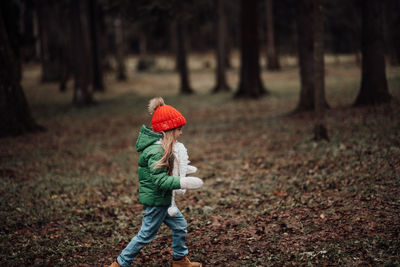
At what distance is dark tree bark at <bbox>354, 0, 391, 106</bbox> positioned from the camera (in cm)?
1097

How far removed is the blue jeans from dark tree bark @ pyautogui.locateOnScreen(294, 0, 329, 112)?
30.0 feet

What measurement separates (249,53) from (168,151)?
623 inches

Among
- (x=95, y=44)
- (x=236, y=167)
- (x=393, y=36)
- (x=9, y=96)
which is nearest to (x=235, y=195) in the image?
(x=236, y=167)

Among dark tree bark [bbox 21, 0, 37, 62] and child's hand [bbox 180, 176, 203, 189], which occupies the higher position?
dark tree bark [bbox 21, 0, 37, 62]

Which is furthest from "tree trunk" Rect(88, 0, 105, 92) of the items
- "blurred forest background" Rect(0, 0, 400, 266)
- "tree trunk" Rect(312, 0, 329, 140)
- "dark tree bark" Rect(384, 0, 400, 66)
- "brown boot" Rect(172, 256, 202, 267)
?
"brown boot" Rect(172, 256, 202, 267)

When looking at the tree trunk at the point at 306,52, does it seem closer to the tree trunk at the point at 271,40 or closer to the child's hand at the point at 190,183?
the child's hand at the point at 190,183

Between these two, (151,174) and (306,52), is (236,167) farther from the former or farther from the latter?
(306,52)

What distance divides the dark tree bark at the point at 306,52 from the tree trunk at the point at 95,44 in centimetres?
1525

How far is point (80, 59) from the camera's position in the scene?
58.8ft

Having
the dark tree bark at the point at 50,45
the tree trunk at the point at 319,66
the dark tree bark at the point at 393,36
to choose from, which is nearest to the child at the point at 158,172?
the tree trunk at the point at 319,66

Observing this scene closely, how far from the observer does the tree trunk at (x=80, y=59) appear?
18.0 meters

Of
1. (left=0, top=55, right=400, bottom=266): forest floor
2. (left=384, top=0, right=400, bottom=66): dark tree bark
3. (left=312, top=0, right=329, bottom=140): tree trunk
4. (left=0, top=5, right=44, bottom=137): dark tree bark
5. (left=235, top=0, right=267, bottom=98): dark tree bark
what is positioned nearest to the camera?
(left=0, top=55, right=400, bottom=266): forest floor

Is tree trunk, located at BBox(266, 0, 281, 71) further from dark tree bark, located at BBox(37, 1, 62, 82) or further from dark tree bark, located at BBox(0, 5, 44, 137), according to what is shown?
dark tree bark, located at BBox(0, 5, 44, 137)

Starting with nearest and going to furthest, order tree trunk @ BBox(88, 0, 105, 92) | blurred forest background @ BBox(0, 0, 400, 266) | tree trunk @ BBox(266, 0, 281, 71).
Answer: blurred forest background @ BBox(0, 0, 400, 266) < tree trunk @ BBox(88, 0, 105, 92) < tree trunk @ BBox(266, 0, 281, 71)
